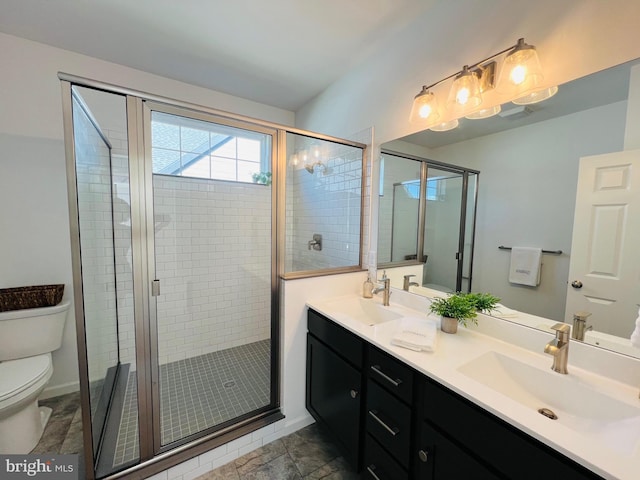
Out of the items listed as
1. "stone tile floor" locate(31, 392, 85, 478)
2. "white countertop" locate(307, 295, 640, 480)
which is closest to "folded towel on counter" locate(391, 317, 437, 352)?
"white countertop" locate(307, 295, 640, 480)

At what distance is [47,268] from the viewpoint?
76.7 inches

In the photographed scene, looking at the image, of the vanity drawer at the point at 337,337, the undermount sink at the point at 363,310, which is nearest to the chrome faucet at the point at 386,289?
the undermount sink at the point at 363,310

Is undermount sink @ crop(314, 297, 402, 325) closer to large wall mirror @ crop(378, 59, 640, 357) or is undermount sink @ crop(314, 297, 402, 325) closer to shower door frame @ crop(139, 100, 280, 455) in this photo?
shower door frame @ crop(139, 100, 280, 455)

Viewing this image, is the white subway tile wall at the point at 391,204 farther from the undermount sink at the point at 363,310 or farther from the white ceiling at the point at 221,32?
the white ceiling at the point at 221,32

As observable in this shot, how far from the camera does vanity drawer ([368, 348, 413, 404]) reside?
3.49ft

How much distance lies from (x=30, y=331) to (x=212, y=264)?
3.94 feet

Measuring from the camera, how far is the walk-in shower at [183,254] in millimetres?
1349

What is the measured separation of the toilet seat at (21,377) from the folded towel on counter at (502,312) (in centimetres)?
256

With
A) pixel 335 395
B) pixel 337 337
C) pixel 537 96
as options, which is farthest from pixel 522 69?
pixel 335 395

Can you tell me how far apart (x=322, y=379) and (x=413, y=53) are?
2.12m

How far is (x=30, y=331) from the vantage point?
5.74 feet

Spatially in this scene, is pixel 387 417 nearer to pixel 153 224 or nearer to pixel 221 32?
pixel 153 224

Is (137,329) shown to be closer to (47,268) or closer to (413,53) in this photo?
(47,268)

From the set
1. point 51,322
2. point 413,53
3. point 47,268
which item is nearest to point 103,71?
point 47,268
